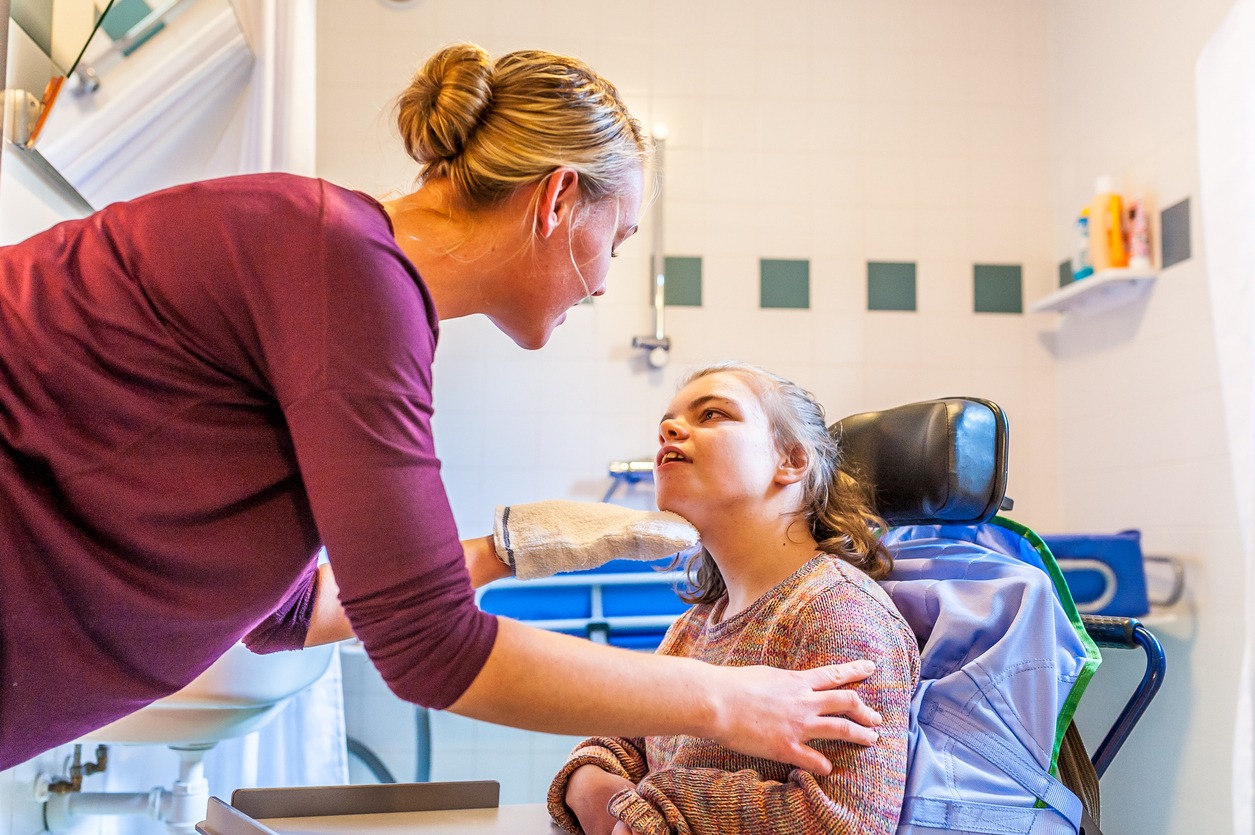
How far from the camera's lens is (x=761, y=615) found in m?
1.45

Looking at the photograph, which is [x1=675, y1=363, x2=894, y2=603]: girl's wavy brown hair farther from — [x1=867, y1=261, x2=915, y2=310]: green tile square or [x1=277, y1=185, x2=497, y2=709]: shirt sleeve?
[x1=867, y1=261, x2=915, y2=310]: green tile square

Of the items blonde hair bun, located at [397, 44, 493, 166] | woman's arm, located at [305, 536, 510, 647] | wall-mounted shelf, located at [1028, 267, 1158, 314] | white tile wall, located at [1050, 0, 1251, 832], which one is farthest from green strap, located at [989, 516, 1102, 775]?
wall-mounted shelf, located at [1028, 267, 1158, 314]

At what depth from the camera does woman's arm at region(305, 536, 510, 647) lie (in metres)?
1.29

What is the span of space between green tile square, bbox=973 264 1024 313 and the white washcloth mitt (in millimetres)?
2461

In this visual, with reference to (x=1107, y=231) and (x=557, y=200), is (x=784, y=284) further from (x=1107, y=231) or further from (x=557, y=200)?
(x=557, y=200)

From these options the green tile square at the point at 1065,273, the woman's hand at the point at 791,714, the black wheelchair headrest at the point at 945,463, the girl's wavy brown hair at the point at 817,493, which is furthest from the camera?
the green tile square at the point at 1065,273

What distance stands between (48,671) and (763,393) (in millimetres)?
1071

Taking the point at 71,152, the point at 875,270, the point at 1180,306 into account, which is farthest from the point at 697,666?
the point at 875,270

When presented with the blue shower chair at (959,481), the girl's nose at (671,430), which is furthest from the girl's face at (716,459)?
the blue shower chair at (959,481)

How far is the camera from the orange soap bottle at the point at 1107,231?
9.90 feet

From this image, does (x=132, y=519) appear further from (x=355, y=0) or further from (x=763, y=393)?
(x=355, y=0)

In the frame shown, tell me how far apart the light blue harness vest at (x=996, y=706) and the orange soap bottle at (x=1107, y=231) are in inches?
73.6

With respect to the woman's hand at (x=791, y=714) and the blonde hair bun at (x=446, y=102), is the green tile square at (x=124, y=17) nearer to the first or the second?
the blonde hair bun at (x=446, y=102)

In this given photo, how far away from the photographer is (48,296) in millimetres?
887
